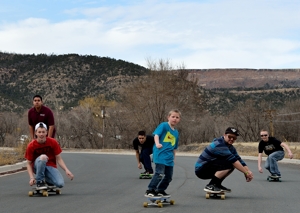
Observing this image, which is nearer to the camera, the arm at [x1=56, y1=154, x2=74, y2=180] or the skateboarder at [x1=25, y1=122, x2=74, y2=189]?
the arm at [x1=56, y1=154, x2=74, y2=180]

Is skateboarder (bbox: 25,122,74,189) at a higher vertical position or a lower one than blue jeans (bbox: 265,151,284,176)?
higher

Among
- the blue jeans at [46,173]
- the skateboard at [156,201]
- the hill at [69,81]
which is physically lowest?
the skateboard at [156,201]

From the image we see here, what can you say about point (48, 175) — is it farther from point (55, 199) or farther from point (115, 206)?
point (115, 206)

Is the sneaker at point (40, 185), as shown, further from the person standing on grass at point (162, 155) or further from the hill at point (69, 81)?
the hill at point (69, 81)

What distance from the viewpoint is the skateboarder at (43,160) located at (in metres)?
11.9

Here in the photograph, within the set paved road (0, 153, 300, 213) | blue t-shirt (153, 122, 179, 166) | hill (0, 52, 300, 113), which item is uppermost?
hill (0, 52, 300, 113)

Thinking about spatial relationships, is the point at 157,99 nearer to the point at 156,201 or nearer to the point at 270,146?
the point at 270,146

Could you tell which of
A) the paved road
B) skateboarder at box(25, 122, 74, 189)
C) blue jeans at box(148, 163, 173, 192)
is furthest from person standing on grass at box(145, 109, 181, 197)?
skateboarder at box(25, 122, 74, 189)

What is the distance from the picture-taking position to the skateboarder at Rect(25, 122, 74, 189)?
11922mm

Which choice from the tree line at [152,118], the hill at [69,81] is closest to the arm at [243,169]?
the tree line at [152,118]

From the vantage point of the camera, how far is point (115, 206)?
34.0ft

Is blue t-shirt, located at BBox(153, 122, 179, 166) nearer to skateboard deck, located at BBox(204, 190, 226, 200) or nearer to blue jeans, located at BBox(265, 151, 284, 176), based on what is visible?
skateboard deck, located at BBox(204, 190, 226, 200)

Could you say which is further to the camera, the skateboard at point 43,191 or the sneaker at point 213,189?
the skateboard at point 43,191

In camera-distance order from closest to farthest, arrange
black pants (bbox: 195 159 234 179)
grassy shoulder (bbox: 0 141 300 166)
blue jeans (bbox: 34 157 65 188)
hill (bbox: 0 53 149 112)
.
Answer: black pants (bbox: 195 159 234 179) < blue jeans (bbox: 34 157 65 188) < grassy shoulder (bbox: 0 141 300 166) < hill (bbox: 0 53 149 112)
